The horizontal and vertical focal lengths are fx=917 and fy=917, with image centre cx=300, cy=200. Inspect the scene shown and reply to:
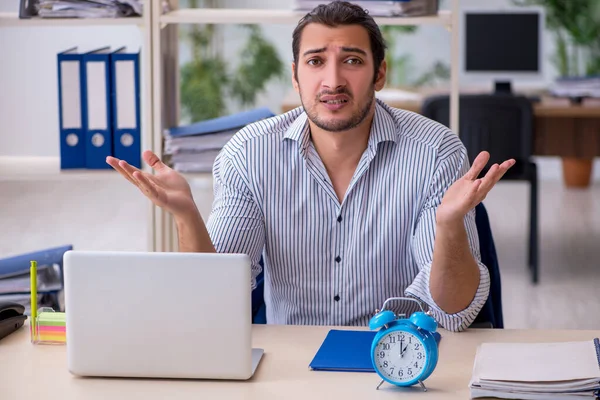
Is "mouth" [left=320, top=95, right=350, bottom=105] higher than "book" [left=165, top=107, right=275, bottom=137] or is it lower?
higher

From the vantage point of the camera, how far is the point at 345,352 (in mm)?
1580

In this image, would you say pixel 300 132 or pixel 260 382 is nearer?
pixel 260 382

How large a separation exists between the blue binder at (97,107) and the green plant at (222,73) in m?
3.87

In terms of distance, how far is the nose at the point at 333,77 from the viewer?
2008 mm

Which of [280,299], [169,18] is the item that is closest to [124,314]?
[280,299]

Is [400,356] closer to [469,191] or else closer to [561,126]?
[469,191]

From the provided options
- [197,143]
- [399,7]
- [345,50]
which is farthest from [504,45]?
[345,50]

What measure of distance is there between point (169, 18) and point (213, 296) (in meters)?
1.39

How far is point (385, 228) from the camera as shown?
2033 millimetres

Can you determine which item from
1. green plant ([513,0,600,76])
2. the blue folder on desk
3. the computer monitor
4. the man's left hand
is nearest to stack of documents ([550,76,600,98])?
the computer monitor

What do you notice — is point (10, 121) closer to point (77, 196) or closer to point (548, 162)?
point (77, 196)

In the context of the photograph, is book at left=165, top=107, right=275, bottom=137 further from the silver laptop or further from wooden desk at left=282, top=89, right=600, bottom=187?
wooden desk at left=282, top=89, right=600, bottom=187

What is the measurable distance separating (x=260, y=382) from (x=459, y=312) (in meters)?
0.49

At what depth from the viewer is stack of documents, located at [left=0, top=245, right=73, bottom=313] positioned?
209cm
